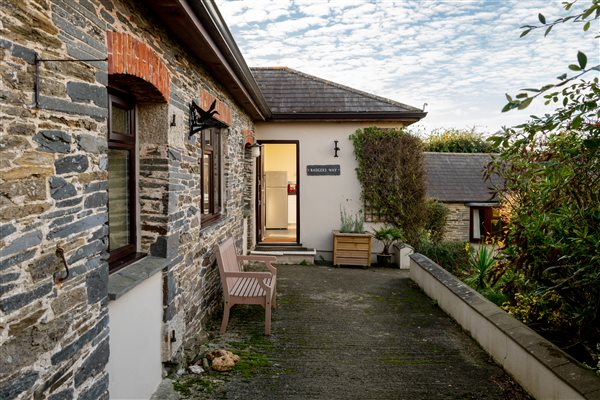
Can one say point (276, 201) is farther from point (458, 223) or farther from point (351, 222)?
point (458, 223)

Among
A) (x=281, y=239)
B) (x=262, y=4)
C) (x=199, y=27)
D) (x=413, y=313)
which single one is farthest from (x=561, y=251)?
(x=281, y=239)

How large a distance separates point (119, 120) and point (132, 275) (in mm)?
1400

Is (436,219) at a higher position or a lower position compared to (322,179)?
lower

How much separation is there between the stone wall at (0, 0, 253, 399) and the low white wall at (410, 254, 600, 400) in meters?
3.51

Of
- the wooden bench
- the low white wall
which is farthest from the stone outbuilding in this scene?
the wooden bench

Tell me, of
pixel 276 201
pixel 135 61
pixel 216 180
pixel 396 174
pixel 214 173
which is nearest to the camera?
pixel 135 61

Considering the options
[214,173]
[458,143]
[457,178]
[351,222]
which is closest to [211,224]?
[214,173]

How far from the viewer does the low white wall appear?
10.9 ft

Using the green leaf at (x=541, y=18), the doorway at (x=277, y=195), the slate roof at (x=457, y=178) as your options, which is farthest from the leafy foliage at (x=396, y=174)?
the green leaf at (x=541, y=18)

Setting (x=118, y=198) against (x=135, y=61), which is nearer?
(x=135, y=61)

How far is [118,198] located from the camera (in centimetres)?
367

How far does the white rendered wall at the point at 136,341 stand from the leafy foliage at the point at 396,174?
23.3 feet

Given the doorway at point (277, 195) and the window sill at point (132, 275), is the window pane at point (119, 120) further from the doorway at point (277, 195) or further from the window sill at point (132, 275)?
the doorway at point (277, 195)

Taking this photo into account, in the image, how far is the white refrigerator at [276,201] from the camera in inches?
507
